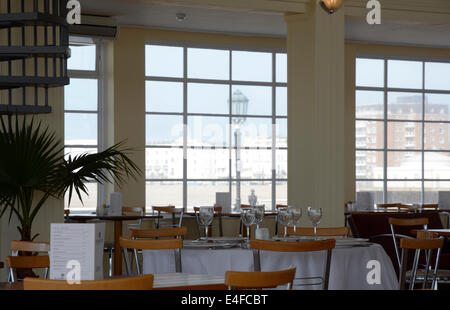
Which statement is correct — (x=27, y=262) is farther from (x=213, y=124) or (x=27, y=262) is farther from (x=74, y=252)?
(x=213, y=124)

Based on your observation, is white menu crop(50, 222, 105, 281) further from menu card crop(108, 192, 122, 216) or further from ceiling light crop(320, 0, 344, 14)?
menu card crop(108, 192, 122, 216)

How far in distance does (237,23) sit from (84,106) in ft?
9.53

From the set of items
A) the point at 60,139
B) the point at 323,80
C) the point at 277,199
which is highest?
the point at 323,80

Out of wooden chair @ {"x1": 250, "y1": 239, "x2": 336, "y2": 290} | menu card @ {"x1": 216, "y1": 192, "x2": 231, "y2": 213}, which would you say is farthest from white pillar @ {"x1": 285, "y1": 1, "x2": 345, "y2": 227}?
wooden chair @ {"x1": 250, "y1": 239, "x2": 336, "y2": 290}

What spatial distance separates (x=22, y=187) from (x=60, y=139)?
115 centimetres

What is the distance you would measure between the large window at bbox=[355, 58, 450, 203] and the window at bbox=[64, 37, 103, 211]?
487 cm

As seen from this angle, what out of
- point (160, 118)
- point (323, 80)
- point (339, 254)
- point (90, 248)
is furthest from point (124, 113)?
point (90, 248)

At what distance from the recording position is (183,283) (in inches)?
126

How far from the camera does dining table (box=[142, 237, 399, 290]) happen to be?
4707 millimetres

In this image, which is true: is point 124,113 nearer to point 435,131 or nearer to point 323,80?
point 323,80

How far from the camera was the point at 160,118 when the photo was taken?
40.6 feet
